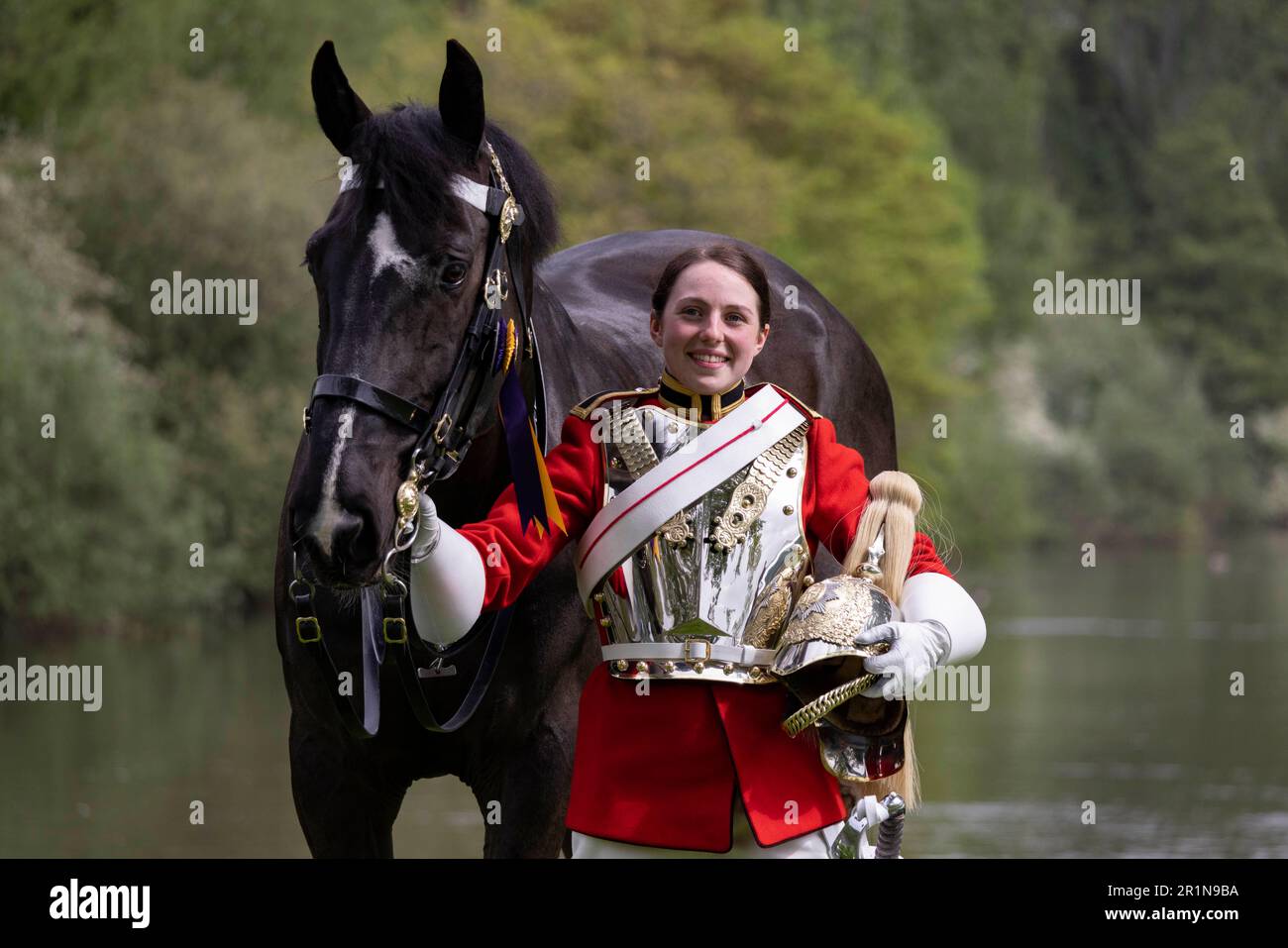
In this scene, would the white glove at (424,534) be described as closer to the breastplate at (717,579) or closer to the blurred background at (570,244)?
the breastplate at (717,579)

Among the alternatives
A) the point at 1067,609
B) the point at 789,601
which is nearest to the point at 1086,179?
the point at 1067,609

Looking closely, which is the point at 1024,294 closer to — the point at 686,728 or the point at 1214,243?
the point at 1214,243

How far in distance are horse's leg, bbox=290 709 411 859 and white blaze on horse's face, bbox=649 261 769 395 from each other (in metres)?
1.32

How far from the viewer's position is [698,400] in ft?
13.5

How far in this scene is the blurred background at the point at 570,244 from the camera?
1386 cm

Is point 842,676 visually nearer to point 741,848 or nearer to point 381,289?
point 741,848

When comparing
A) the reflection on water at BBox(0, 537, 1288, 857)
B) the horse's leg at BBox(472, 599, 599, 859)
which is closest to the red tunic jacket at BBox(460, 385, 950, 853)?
the horse's leg at BBox(472, 599, 599, 859)

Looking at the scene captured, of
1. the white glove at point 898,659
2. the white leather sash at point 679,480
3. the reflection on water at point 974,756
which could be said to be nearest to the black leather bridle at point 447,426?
the white leather sash at point 679,480

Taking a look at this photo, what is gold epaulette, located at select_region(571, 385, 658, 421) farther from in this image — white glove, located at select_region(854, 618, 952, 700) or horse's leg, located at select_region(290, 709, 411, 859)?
horse's leg, located at select_region(290, 709, 411, 859)

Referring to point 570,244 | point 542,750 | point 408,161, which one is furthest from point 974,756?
point 408,161

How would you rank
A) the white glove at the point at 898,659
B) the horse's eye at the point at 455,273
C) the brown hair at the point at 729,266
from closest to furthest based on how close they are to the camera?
the white glove at the point at 898,659, the horse's eye at the point at 455,273, the brown hair at the point at 729,266

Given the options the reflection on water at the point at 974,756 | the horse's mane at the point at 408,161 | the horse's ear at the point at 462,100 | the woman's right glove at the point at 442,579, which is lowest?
the reflection on water at the point at 974,756

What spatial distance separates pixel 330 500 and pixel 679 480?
71 cm

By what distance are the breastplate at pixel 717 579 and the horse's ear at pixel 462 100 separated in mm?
704
